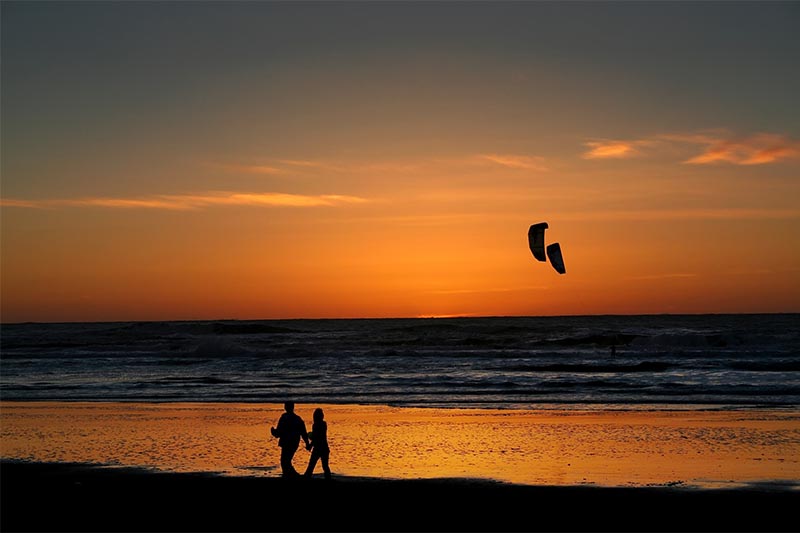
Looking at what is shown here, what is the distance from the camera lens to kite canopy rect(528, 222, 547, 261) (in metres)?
26.8

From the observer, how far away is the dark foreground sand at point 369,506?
10.3 meters

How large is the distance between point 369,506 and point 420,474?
2293 mm

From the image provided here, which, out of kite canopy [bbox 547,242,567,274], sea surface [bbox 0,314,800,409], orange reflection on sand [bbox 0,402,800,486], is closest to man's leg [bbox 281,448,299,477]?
orange reflection on sand [bbox 0,402,800,486]

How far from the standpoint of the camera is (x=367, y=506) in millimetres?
11172

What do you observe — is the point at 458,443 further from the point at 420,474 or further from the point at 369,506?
the point at 369,506

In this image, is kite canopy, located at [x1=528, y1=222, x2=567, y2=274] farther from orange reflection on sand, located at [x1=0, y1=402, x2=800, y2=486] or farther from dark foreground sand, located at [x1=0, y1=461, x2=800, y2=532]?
dark foreground sand, located at [x1=0, y1=461, x2=800, y2=532]

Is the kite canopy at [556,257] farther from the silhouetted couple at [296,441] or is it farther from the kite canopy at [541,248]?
the silhouetted couple at [296,441]

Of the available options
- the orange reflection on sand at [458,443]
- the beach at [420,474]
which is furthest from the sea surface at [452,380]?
the beach at [420,474]

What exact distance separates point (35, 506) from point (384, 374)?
26618mm

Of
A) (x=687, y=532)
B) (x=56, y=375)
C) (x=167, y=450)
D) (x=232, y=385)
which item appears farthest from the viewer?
(x=56, y=375)

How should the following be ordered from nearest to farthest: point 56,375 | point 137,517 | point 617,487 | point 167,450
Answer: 1. point 137,517
2. point 617,487
3. point 167,450
4. point 56,375

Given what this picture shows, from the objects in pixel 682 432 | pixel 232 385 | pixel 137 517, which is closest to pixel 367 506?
pixel 137 517

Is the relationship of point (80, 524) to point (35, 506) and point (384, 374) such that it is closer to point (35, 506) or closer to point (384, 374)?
point (35, 506)

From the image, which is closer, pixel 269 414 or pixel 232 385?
pixel 269 414
